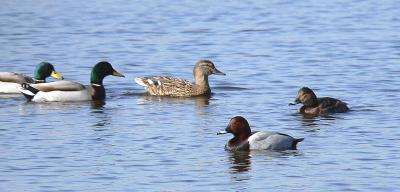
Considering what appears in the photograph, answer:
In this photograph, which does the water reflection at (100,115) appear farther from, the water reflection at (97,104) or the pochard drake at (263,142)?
the pochard drake at (263,142)

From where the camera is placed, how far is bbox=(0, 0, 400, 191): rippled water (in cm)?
1623

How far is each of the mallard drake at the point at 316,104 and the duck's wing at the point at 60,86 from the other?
165 inches

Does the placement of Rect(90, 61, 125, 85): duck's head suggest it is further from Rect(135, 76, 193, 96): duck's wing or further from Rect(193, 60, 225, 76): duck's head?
Rect(193, 60, 225, 76): duck's head

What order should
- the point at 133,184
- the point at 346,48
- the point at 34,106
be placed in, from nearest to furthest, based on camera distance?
the point at 133,184
the point at 34,106
the point at 346,48

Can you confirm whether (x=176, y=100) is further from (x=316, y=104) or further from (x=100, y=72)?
(x=316, y=104)

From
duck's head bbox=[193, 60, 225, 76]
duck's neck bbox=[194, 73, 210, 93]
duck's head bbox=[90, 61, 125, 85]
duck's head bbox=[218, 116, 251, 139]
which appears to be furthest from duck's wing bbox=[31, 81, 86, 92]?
duck's head bbox=[218, 116, 251, 139]

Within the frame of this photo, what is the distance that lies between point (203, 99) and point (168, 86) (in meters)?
0.71

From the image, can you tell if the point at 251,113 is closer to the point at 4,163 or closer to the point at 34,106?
the point at 34,106

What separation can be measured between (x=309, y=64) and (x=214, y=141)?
30.2 ft

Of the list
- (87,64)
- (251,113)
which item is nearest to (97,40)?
(87,64)

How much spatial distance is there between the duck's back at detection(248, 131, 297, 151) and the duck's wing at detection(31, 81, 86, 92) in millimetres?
6258

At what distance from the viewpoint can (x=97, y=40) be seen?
32438mm

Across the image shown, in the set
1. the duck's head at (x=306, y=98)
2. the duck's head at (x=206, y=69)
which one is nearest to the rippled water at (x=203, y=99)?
the duck's head at (x=306, y=98)

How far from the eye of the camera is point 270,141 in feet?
58.2
